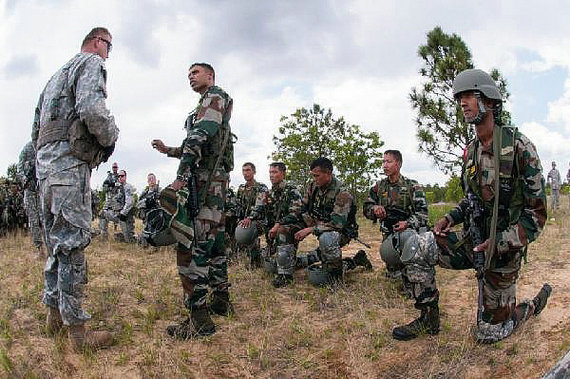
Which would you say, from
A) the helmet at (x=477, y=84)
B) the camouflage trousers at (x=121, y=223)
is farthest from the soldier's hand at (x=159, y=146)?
the camouflage trousers at (x=121, y=223)

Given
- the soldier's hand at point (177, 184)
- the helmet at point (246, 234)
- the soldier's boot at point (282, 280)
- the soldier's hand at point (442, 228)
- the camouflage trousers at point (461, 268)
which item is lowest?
the soldier's boot at point (282, 280)

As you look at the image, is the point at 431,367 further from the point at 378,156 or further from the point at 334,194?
the point at 378,156

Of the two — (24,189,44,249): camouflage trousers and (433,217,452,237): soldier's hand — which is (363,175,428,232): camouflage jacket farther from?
(24,189,44,249): camouflage trousers

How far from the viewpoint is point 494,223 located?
10.4 feet

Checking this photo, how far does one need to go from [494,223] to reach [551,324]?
1142 millimetres

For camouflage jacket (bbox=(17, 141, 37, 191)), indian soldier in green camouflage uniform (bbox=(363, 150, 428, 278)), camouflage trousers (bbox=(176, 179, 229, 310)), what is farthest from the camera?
camouflage jacket (bbox=(17, 141, 37, 191))

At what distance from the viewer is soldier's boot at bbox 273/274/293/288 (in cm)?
553

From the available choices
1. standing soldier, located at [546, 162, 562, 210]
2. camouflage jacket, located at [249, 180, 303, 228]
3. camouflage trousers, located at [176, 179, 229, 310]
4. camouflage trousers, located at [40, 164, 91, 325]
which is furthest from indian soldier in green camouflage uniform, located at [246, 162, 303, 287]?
standing soldier, located at [546, 162, 562, 210]

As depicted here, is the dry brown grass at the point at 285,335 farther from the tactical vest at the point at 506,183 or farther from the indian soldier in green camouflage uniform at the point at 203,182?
the tactical vest at the point at 506,183

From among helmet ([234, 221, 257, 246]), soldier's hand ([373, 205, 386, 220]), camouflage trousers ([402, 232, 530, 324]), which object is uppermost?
soldier's hand ([373, 205, 386, 220])

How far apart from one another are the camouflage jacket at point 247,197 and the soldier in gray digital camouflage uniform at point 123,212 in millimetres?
3141

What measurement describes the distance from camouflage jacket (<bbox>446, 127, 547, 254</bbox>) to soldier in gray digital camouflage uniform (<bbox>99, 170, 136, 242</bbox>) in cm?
761

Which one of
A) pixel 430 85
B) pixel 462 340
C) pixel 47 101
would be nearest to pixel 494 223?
pixel 462 340

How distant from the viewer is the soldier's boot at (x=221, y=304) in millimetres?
4328
